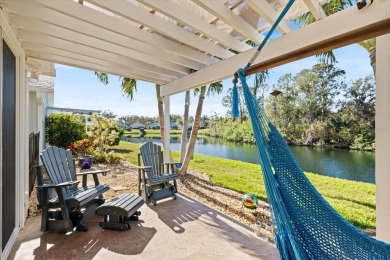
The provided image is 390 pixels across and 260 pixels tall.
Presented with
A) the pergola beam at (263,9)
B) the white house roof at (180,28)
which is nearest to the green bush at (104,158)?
the white house roof at (180,28)

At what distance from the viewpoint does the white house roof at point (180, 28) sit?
5.88ft

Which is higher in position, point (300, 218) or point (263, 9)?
point (263, 9)

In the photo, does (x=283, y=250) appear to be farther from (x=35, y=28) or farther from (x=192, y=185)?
(x=192, y=185)

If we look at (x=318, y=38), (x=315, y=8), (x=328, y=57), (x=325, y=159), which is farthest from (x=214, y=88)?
(x=325, y=159)

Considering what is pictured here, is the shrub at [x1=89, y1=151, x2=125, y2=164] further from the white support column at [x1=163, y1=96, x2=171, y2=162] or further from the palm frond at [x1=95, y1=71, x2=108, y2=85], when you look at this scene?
the white support column at [x1=163, y1=96, x2=171, y2=162]

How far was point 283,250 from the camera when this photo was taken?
1269 millimetres

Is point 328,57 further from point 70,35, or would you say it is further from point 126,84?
point 126,84

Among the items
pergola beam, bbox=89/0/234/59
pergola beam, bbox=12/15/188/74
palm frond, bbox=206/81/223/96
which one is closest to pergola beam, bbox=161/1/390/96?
pergola beam, bbox=89/0/234/59

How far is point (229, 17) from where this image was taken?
2148 millimetres

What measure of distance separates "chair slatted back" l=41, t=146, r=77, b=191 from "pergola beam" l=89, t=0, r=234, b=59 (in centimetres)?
204

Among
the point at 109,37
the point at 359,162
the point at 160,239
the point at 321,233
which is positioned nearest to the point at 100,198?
the point at 160,239

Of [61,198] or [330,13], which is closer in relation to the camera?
[61,198]

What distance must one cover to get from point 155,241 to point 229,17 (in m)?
2.57

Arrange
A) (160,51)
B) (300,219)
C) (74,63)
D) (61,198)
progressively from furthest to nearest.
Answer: (74,63)
(160,51)
(61,198)
(300,219)
